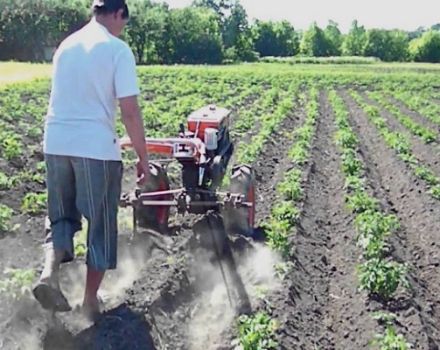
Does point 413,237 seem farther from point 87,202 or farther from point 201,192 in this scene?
point 87,202

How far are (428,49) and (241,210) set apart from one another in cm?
7969

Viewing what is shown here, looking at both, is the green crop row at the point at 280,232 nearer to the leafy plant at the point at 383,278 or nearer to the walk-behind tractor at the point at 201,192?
the walk-behind tractor at the point at 201,192

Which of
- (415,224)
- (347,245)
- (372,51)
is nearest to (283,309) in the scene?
(347,245)

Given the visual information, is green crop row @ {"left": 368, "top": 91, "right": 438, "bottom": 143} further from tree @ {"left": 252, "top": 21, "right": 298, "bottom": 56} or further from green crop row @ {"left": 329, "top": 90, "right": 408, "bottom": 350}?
tree @ {"left": 252, "top": 21, "right": 298, "bottom": 56}

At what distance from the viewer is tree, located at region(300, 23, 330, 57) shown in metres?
95.8

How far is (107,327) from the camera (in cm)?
520

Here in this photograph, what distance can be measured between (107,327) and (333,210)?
518 cm

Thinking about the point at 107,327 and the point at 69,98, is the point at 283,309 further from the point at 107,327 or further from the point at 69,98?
the point at 69,98

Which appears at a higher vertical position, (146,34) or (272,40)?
(146,34)

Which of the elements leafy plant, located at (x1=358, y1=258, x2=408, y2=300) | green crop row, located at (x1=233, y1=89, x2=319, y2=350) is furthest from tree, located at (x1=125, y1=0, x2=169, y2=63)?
leafy plant, located at (x1=358, y1=258, x2=408, y2=300)

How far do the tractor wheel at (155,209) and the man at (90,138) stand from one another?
6.99 feet

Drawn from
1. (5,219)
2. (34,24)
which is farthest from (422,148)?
(34,24)

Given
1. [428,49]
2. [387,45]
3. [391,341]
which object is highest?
[391,341]

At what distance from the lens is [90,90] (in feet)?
16.2
